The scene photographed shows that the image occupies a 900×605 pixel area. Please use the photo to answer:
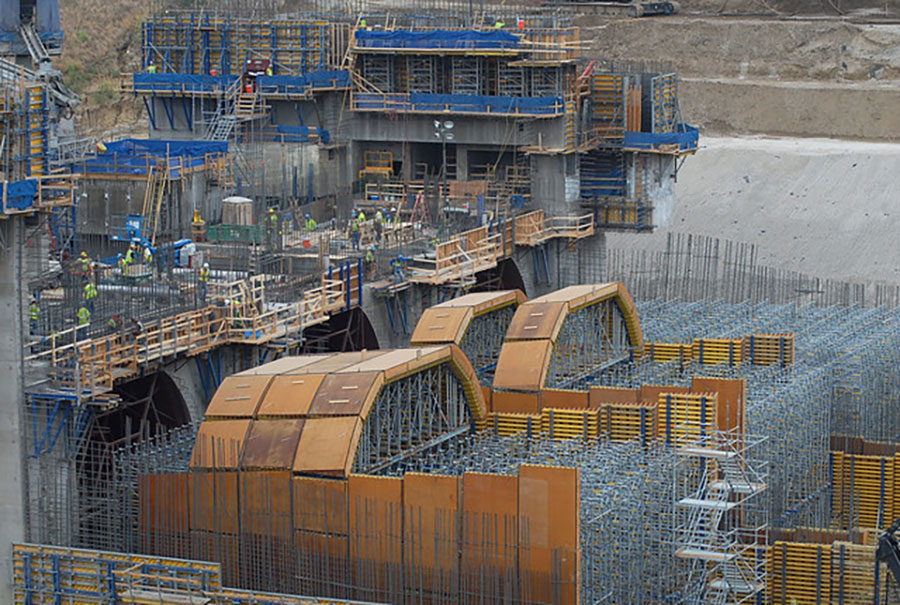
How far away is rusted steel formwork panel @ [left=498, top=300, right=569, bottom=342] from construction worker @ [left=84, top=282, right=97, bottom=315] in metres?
10.4

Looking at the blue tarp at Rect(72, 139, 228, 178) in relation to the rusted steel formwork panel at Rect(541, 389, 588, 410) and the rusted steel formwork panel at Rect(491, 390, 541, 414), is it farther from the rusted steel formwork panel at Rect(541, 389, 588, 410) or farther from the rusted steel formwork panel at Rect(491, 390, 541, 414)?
the rusted steel formwork panel at Rect(541, 389, 588, 410)

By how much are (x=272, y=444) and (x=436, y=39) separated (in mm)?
31418

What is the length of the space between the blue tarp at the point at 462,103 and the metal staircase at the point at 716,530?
25.8 meters

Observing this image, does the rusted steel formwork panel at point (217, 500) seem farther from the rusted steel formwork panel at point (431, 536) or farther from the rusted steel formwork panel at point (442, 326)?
the rusted steel formwork panel at point (442, 326)

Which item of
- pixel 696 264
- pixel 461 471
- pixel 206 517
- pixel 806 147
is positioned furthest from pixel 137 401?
pixel 806 147

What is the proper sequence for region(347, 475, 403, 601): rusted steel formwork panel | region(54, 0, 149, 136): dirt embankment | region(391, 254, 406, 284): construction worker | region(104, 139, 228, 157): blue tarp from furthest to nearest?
region(54, 0, 149, 136): dirt embankment → region(104, 139, 228, 157): blue tarp → region(391, 254, 406, 284): construction worker → region(347, 475, 403, 601): rusted steel formwork panel

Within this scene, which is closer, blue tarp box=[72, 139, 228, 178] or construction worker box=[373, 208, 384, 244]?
construction worker box=[373, 208, 384, 244]

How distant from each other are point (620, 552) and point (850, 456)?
14570mm

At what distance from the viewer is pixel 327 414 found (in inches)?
1599

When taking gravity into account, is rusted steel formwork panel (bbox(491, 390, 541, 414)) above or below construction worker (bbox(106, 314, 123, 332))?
below

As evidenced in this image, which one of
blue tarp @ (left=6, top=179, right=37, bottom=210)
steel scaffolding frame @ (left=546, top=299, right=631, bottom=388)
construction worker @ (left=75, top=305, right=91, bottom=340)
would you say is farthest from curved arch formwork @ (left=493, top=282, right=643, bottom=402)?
blue tarp @ (left=6, top=179, right=37, bottom=210)

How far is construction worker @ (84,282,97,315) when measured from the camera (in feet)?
151

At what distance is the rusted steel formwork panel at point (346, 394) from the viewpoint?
40.6 meters

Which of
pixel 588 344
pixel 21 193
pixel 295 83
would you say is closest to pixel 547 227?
pixel 295 83
